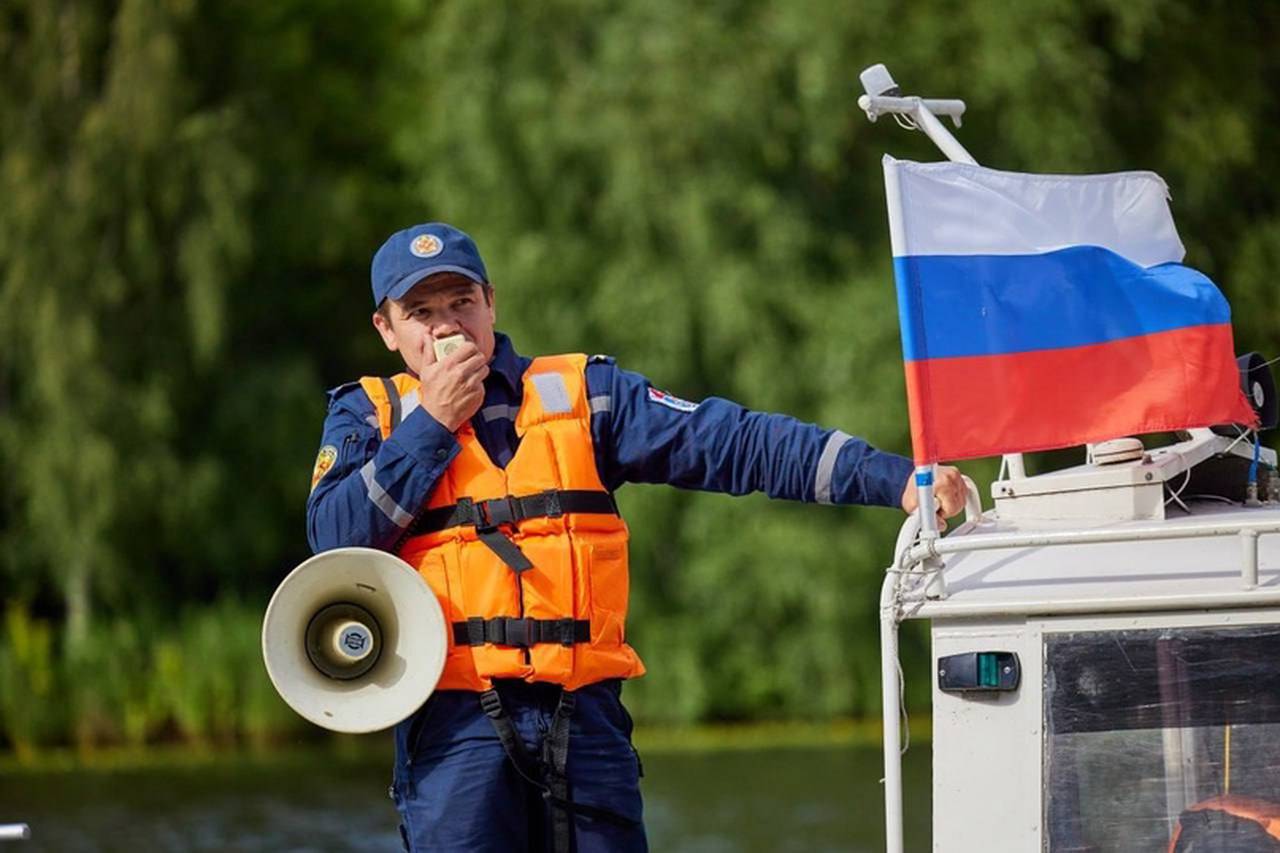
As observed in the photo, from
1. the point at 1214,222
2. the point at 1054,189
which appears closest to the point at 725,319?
the point at 1214,222

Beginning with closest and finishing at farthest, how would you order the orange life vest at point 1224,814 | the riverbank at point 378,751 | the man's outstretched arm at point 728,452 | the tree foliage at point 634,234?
the orange life vest at point 1224,814 → the man's outstretched arm at point 728,452 → the tree foliage at point 634,234 → the riverbank at point 378,751

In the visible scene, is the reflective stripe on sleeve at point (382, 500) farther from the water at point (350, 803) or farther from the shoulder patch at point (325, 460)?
A: the water at point (350, 803)

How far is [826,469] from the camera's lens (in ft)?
14.6

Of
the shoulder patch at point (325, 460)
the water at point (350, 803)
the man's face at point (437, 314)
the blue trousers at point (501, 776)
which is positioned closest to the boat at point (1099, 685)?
the blue trousers at point (501, 776)

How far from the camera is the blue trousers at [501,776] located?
14.6 ft

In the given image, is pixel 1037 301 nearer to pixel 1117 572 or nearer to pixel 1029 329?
pixel 1029 329

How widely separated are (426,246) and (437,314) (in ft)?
0.44

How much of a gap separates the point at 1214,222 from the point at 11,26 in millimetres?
10896

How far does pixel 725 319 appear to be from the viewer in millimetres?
19172

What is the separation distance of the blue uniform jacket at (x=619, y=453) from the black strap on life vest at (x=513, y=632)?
0.22 meters

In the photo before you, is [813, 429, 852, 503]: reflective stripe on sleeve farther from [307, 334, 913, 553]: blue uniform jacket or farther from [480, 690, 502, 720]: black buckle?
[480, 690, 502, 720]: black buckle

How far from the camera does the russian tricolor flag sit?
427cm

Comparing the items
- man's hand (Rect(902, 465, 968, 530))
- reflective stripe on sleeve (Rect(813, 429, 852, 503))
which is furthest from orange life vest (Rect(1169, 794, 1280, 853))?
reflective stripe on sleeve (Rect(813, 429, 852, 503))

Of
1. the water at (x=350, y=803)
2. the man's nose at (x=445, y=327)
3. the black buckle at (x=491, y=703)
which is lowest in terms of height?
the water at (x=350, y=803)
